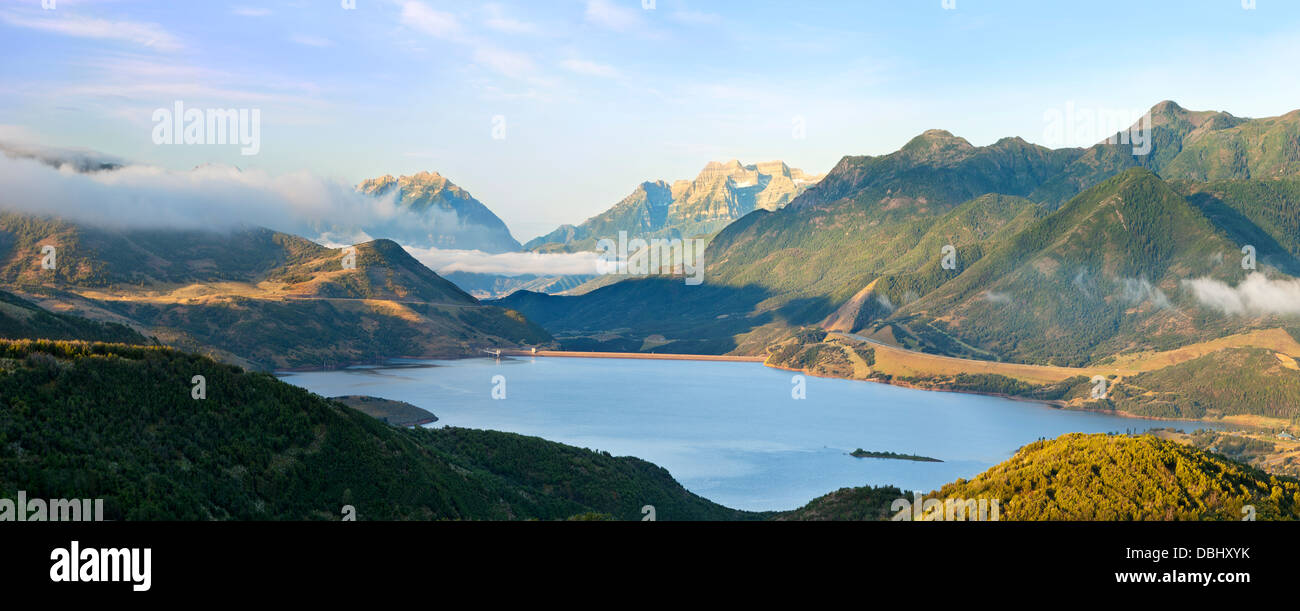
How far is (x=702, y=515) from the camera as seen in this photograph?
87.8 m

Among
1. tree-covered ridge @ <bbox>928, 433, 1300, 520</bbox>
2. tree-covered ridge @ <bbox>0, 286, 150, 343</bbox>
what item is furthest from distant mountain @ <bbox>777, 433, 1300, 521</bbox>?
tree-covered ridge @ <bbox>0, 286, 150, 343</bbox>

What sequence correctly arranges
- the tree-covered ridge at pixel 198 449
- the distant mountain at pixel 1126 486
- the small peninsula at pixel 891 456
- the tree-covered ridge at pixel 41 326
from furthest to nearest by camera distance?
the small peninsula at pixel 891 456 < the tree-covered ridge at pixel 41 326 < the distant mountain at pixel 1126 486 < the tree-covered ridge at pixel 198 449

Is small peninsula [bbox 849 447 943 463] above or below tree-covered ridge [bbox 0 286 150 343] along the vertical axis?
below

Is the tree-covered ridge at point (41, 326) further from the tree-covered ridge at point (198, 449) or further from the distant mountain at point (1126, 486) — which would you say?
the distant mountain at point (1126, 486)

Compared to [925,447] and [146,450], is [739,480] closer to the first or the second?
[925,447]

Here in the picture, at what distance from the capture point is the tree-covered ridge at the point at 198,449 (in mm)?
40500

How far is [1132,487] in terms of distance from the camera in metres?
44.3

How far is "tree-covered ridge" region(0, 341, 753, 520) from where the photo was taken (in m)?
40.5

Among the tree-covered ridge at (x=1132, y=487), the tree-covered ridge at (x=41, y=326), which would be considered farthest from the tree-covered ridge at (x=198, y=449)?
the tree-covered ridge at (x=41, y=326)

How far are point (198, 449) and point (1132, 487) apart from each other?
4708 centimetres

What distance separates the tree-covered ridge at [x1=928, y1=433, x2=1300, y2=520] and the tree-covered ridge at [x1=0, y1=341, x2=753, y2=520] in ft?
108

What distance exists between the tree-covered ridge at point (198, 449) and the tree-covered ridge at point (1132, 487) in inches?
1292

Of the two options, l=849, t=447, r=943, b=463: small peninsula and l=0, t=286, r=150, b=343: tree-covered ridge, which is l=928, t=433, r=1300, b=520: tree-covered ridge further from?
l=849, t=447, r=943, b=463: small peninsula

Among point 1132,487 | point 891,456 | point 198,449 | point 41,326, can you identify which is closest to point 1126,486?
point 1132,487
